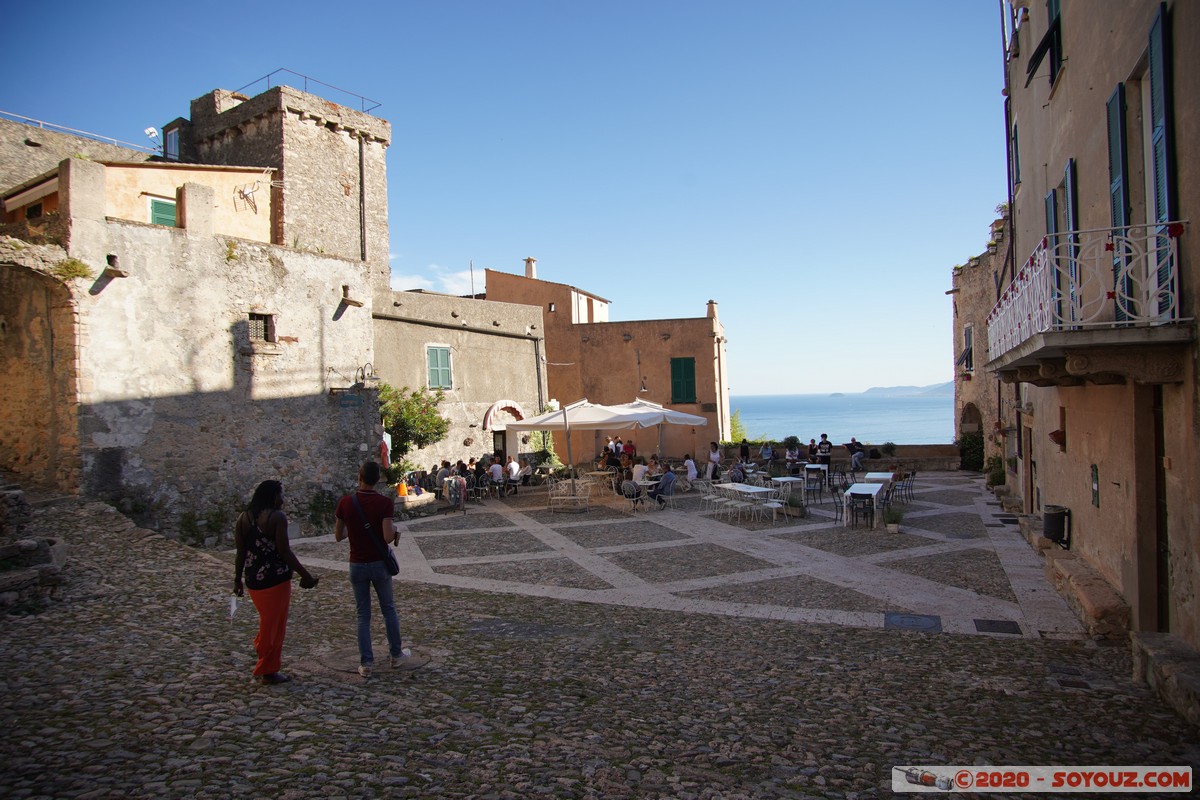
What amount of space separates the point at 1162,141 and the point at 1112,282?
1425 mm

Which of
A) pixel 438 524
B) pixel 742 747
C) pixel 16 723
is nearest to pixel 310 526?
pixel 438 524

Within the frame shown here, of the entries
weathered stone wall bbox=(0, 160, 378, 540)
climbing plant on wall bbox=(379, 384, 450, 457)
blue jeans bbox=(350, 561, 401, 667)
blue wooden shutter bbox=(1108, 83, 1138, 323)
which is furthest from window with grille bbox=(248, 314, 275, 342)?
blue wooden shutter bbox=(1108, 83, 1138, 323)

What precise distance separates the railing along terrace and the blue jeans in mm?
5640

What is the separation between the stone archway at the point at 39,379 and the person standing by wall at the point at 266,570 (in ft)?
28.9

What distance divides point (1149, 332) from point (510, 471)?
51.9ft

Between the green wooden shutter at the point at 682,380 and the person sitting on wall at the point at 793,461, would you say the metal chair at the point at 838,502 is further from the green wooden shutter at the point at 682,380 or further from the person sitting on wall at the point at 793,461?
the green wooden shutter at the point at 682,380

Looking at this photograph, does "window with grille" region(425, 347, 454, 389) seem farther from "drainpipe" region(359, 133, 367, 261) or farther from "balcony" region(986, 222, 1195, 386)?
"balcony" region(986, 222, 1195, 386)

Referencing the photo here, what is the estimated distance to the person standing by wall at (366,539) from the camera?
5609mm

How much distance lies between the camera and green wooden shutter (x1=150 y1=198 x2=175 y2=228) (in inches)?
567

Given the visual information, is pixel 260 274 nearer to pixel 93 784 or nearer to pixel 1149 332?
pixel 93 784

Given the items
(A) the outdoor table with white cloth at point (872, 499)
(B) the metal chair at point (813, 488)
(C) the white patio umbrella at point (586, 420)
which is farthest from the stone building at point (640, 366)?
(A) the outdoor table with white cloth at point (872, 499)

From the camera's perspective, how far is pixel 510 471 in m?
19.6

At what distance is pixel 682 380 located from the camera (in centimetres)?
A: 2888

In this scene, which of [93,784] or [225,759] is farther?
[225,759]
